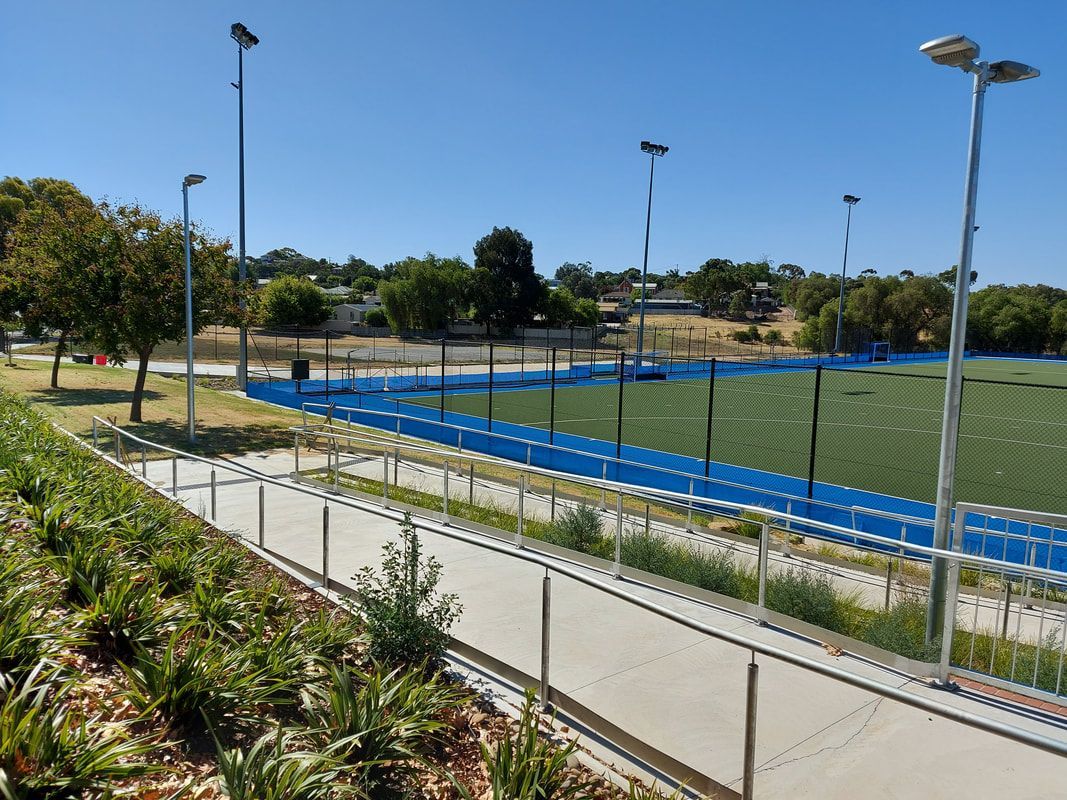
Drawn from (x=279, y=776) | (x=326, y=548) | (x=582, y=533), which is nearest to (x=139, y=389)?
(x=582, y=533)

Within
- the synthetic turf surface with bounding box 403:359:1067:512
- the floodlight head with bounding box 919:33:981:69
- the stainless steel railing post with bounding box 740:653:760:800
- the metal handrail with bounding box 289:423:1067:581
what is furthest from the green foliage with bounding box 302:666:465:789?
the synthetic turf surface with bounding box 403:359:1067:512

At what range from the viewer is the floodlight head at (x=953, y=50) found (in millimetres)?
6937

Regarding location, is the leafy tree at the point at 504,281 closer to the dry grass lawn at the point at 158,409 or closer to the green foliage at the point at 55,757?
the dry grass lawn at the point at 158,409

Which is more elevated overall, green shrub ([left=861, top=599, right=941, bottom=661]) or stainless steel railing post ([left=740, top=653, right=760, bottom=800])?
stainless steel railing post ([left=740, top=653, right=760, bottom=800])

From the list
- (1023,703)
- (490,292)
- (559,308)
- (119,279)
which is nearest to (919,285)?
(559,308)

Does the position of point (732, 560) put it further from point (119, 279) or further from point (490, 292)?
point (490, 292)

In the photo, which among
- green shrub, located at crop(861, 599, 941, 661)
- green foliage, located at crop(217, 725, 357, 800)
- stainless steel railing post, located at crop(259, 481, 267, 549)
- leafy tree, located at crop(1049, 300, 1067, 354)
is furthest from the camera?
leafy tree, located at crop(1049, 300, 1067, 354)

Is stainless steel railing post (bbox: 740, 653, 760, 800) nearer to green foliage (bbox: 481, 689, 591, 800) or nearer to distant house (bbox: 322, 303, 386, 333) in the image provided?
green foliage (bbox: 481, 689, 591, 800)

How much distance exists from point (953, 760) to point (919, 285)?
3636 inches

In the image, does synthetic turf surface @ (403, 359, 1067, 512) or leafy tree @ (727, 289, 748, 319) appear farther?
leafy tree @ (727, 289, 748, 319)

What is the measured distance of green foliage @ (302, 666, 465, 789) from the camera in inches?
155

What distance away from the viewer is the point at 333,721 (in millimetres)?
4121

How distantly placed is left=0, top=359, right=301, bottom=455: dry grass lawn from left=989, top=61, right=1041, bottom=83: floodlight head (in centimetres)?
1857

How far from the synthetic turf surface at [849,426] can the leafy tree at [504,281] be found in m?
40.2
